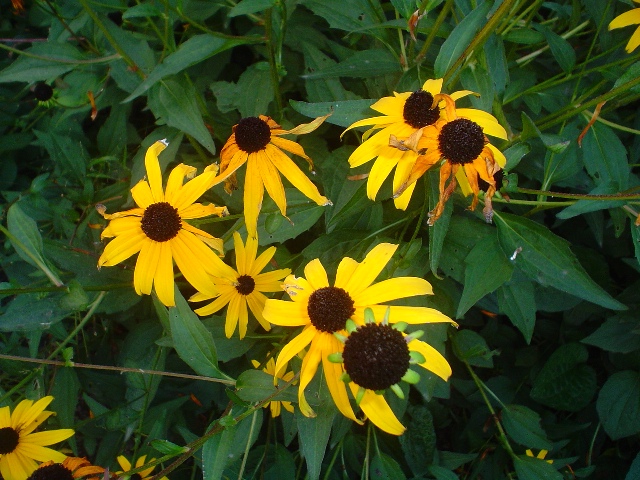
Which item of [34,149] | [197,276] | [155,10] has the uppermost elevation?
[155,10]

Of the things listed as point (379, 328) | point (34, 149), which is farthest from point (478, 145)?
point (34, 149)

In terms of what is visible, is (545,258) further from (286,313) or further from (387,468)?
(387,468)

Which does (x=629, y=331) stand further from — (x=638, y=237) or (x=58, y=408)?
(x=58, y=408)

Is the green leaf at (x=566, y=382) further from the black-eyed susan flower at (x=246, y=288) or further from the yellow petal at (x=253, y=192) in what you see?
the yellow petal at (x=253, y=192)

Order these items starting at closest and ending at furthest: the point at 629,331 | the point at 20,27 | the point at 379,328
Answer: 1. the point at 379,328
2. the point at 629,331
3. the point at 20,27

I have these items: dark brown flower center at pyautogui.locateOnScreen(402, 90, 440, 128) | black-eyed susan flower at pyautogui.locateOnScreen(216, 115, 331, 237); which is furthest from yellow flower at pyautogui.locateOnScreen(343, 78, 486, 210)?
black-eyed susan flower at pyautogui.locateOnScreen(216, 115, 331, 237)

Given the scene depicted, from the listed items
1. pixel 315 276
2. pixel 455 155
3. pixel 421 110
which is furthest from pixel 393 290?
pixel 421 110

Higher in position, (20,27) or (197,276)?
(20,27)
